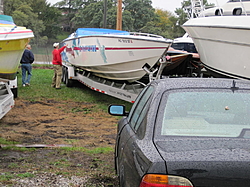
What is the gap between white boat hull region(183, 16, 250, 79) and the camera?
804 centimetres

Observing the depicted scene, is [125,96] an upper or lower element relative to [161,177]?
lower

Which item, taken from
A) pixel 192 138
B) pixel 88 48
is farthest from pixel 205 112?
pixel 88 48

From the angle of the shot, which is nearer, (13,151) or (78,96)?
(13,151)

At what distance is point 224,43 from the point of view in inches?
347

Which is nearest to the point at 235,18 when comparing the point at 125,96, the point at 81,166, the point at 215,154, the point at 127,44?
the point at 127,44

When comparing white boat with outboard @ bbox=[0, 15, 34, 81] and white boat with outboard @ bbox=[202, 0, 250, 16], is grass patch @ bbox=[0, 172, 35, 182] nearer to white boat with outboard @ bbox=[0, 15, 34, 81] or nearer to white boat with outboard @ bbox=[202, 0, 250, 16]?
white boat with outboard @ bbox=[0, 15, 34, 81]

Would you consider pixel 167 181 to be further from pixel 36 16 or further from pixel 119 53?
pixel 36 16

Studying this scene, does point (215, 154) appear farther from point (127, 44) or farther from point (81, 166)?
point (127, 44)

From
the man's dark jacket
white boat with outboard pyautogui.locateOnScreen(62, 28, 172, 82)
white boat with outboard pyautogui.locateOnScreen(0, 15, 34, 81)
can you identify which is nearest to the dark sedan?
white boat with outboard pyautogui.locateOnScreen(0, 15, 34, 81)

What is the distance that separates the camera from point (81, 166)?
5773 mm

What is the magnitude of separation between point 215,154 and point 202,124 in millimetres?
670

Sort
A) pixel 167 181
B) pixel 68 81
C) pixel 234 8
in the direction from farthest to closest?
pixel 68 81, pixel 234 8, pixel 167 181

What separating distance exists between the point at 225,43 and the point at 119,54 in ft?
10.6

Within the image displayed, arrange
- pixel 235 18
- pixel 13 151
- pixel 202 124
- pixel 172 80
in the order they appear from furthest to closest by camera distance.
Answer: pixel 235 18, pixel 13 151, pixel 172 80, pixel 202 124
